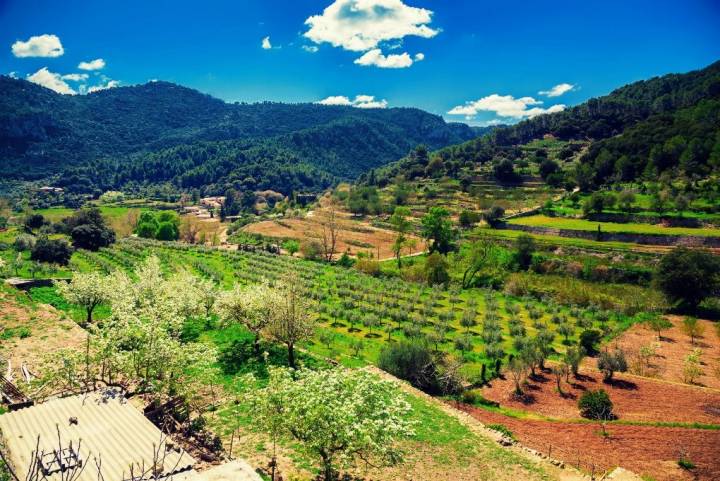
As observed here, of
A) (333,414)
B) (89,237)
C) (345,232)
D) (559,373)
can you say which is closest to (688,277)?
(559,373)

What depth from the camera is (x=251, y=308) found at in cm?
2958

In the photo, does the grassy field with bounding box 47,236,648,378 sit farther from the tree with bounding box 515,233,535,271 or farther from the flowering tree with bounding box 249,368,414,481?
the flowering tree with bounding box 249,368,414,481

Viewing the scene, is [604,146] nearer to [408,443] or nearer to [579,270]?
[579,270]

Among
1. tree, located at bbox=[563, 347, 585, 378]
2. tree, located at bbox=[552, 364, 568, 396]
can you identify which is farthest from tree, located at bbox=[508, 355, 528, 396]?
tree, located at bbox=[563, 347, 585, 378]

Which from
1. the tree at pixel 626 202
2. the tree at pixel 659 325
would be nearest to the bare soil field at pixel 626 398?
the tree at pixel 659 325

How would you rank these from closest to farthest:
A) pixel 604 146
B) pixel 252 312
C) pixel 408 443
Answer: pixel 408 443 → pixel 252 312 → pixel 604 146

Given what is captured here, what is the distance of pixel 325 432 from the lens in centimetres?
1351

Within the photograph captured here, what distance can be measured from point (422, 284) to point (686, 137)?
89749mm

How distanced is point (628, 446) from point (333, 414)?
19.0m

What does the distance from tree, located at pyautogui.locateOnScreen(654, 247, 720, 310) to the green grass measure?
20356mm

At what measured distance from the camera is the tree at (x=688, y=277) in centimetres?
4788

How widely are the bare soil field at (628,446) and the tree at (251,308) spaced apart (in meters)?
15.7

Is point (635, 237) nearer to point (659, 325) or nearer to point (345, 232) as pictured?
point (659, 325)

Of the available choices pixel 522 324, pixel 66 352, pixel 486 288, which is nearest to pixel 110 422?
pixel 66 352
